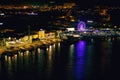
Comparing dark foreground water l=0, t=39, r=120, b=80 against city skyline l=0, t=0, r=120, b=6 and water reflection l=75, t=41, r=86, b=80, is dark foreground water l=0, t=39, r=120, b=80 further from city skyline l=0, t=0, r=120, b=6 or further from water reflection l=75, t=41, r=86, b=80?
city skyline l=0, t=0, r=120, b=6

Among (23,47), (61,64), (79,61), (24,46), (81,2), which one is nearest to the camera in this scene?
(61,64)

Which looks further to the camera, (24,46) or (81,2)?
(81,2)

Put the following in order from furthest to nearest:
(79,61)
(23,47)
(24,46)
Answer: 1. (24,46)
2. (23,47)
3. (79,61)

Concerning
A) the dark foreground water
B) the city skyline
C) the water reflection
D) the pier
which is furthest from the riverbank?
the city skyline

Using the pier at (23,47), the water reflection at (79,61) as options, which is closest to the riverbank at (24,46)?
the pier at (23,47)

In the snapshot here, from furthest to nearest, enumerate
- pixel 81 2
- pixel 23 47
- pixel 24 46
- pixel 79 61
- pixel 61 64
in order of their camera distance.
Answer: pixel 81 2
pixel 24 46
pixel 23 47
pixel 79 61
pixel 61 64

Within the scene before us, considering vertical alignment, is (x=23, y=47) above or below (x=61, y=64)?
above

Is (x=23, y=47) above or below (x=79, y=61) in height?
above

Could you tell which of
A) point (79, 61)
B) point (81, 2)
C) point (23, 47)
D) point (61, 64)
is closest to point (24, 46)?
point (23, 47)

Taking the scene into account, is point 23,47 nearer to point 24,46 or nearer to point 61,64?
point 24,46

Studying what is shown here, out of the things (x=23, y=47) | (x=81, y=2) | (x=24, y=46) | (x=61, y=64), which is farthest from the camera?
(x=81, y=2)
